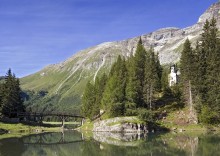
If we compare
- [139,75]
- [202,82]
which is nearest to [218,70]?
[202,82]

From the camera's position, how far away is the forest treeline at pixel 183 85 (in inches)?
3499

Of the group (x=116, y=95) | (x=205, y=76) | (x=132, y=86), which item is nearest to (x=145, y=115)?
(x=132, y=86)

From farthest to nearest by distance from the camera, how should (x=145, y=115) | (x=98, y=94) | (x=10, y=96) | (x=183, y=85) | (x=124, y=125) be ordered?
(x=10, y=96) < (x=98, y=94) < (x=183, y=85) < (x=145, y=115) < (x=124, y=125)

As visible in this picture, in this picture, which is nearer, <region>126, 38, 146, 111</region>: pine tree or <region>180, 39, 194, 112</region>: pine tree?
<region>180, 39, 194, 112</region>: pine tree

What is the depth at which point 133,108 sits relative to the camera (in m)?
96.1

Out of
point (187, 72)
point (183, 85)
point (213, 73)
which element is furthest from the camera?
point (183, 85)

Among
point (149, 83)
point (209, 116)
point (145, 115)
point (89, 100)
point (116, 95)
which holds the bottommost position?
point (209, 116)

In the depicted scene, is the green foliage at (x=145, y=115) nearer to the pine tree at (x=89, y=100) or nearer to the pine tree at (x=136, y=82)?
the pine tree at (x=136, y=82)

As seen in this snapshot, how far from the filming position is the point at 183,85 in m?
99.5

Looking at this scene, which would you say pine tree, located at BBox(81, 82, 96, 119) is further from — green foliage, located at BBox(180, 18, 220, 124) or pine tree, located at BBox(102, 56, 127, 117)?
green foliage, located at BBox(180, 18, 220, 124)

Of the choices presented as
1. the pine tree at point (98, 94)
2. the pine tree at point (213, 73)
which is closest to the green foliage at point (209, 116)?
the pine tree at point (213, 73)

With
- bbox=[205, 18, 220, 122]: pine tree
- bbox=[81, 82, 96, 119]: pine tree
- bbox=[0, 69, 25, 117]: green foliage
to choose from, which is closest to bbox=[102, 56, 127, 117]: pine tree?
bbox=[205, 18, 220, 122]: pine tree

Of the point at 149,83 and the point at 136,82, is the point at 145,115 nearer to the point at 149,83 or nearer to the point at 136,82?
the point at 136,82

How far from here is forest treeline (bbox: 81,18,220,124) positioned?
3499 inches
